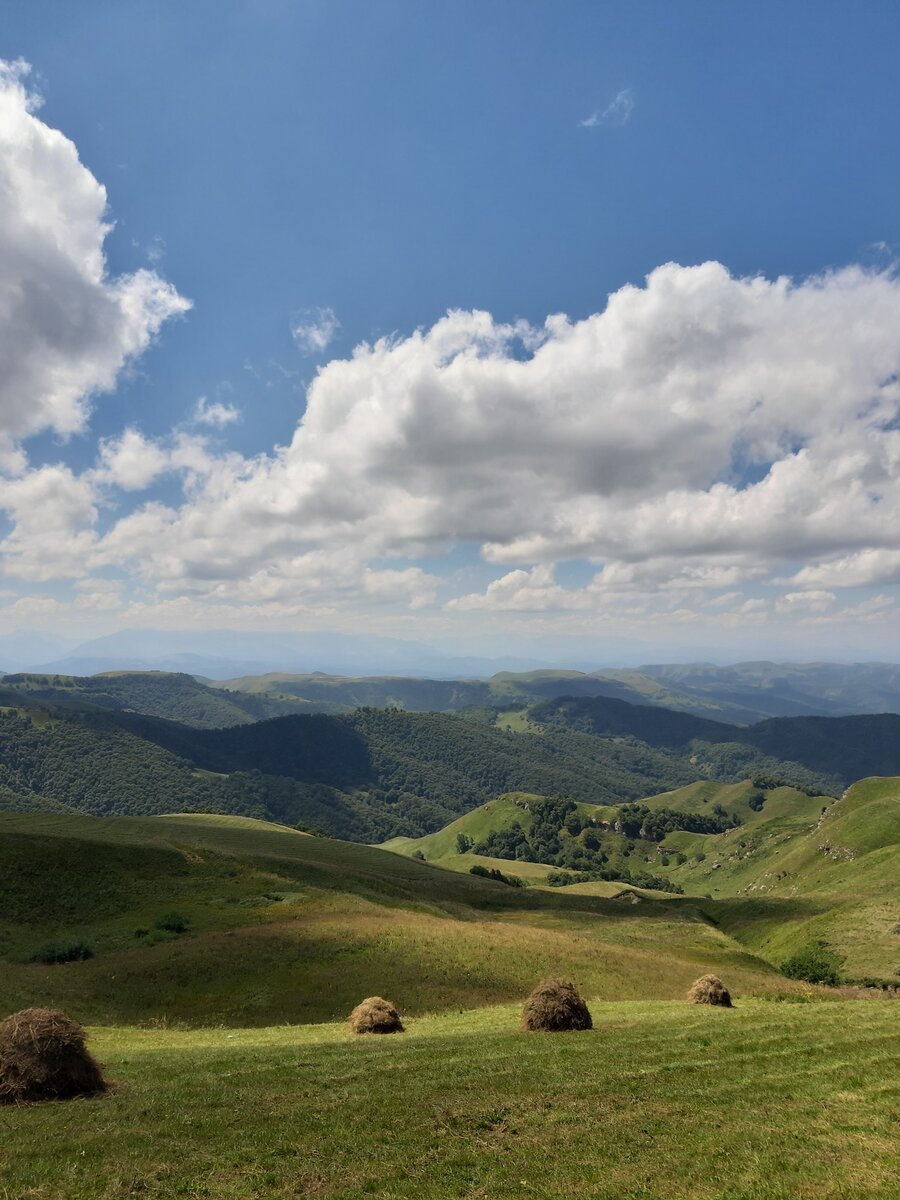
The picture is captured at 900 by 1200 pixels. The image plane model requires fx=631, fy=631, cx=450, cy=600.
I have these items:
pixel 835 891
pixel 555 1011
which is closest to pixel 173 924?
pixel 555 1011

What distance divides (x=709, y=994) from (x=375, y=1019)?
1697 cm

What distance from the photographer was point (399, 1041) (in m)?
24.3

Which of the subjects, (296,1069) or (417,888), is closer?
(296,1069)

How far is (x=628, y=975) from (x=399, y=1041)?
2042 cm

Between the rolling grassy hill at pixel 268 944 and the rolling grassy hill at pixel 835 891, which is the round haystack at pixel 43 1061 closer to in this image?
the rolling grassy hill at pixel 268 944

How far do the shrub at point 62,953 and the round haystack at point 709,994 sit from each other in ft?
125

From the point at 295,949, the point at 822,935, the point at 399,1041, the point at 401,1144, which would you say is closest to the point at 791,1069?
the point at 401,1144

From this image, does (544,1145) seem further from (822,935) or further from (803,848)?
(803,848)

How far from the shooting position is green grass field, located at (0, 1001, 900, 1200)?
11695mm

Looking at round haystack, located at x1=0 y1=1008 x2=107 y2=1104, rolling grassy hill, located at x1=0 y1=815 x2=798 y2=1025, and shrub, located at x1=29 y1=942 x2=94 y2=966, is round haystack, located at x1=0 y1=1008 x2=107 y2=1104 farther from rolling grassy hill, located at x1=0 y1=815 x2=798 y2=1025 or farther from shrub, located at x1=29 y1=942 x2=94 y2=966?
shrub, located at x1=29 y1=942 x2=94 y2=966

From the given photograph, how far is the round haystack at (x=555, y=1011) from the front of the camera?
2503cm

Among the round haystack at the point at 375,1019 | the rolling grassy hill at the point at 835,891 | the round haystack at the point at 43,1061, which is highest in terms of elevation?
the round haystack at the point at 43,1061

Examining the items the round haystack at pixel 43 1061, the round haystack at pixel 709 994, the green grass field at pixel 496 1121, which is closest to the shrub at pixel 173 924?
the green grass field at pixel 496 1121

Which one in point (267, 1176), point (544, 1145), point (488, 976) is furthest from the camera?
point (488, 976)
